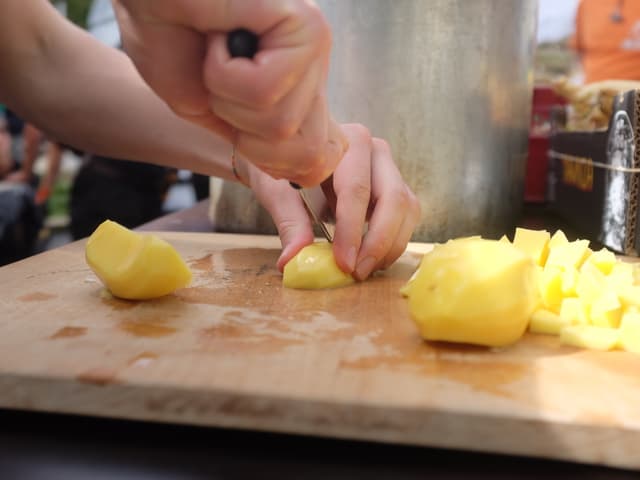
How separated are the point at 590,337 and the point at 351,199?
0.50 metres

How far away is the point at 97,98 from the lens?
1459 millimetres

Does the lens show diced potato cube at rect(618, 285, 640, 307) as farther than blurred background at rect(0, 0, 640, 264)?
No

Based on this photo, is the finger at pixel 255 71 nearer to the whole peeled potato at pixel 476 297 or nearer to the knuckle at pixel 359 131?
the whole peeled potato at pixel 476 297

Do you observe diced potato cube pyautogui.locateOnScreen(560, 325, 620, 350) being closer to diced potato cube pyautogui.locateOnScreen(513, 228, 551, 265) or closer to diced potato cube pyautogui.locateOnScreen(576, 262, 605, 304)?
diced potato cube pyautogui.locateOnScreen(576, 262, 605, 304)

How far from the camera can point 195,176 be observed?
288cm

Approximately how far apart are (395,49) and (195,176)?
5.32ft

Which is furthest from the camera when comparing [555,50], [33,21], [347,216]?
[555,50]

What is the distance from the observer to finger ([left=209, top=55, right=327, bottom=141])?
65cm

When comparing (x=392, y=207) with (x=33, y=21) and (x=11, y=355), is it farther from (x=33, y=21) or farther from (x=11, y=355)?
(x=33, y=21)

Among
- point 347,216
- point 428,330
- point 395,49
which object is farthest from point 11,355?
point 395,49

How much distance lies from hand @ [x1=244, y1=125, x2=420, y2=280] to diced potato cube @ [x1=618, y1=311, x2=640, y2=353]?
1.48ft

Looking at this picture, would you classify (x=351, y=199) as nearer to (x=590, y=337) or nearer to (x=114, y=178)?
(x=590, y=337)

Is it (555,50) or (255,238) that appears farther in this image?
(555,50)

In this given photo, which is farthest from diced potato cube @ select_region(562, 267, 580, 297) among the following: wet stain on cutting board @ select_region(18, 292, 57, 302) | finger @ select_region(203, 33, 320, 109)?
wet stain on cutting board @ select_region(18, 292, 57, 302)
